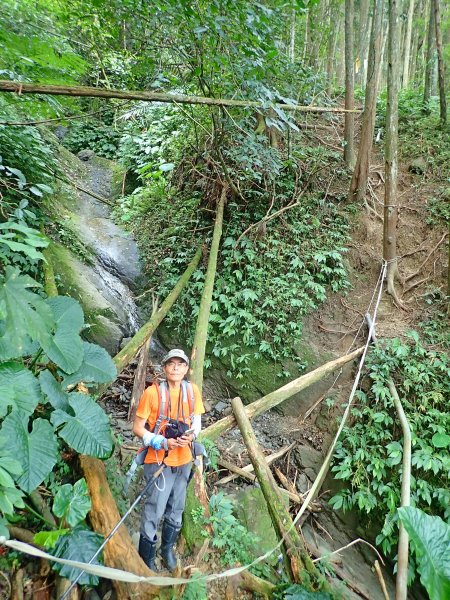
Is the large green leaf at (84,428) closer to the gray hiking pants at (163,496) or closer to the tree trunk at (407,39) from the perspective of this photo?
the gray hiking pants at (163,496)

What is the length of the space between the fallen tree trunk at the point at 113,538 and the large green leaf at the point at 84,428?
54 centimetres

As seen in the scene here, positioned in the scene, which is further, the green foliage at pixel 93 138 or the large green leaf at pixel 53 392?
the green foliage at pixel 93 138

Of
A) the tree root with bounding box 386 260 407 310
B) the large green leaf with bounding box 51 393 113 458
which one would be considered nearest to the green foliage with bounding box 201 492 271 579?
the large green leaf with bounding box 51 393 113 458

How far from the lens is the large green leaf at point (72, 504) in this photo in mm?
2555

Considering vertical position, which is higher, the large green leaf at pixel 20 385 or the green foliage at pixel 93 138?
the green foliage at pixel 93 138

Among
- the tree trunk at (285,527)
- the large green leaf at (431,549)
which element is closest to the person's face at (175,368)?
the tree trunk at (285,527)

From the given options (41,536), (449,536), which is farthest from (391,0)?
(41,536)

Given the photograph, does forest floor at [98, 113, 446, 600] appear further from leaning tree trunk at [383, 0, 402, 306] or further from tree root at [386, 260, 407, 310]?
leaning tree trunk at [383, 0, 402, 306]

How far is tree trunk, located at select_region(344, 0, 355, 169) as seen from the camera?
748 centimetres

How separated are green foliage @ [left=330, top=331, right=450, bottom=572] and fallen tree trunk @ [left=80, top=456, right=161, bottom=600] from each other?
9.06 feet

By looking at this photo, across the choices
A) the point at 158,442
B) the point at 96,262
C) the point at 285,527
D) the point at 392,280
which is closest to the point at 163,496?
the point at 158,442

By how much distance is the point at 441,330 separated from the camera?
562cm

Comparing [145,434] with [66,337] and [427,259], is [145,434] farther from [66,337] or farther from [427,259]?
[427,259]

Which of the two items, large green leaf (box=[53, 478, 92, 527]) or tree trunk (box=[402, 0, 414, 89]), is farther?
tree trunk (box=[402, 0, 414, 89])
